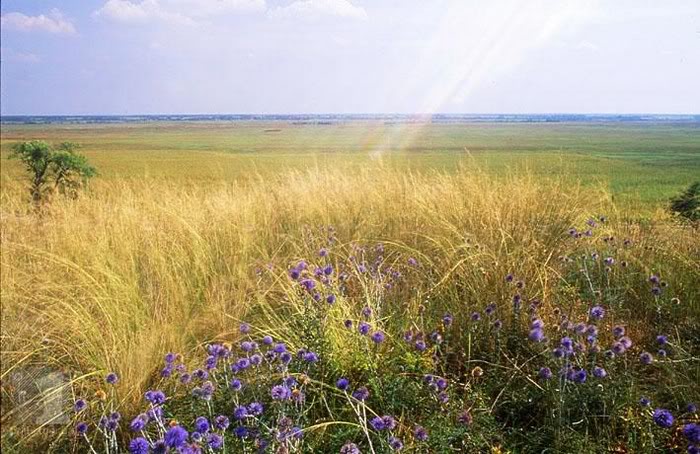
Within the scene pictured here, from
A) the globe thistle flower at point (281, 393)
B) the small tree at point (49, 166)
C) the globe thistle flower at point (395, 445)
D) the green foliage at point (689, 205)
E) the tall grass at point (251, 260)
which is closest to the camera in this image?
the globe thistle flower at point (395, 445)

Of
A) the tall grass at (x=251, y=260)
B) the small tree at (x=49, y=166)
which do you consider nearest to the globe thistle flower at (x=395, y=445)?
the tall grass at (x=251, y=260)

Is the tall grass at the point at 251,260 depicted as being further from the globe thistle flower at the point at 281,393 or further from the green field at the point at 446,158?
the green field at the point at 446,158

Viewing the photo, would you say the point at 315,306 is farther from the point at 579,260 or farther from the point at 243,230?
the point at 243,230

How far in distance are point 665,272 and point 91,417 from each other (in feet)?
10.9

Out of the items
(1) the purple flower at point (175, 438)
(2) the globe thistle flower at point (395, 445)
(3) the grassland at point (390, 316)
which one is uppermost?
(1) the purple flower at point (175, 438)

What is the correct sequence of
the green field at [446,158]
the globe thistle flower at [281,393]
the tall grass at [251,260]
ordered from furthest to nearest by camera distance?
1. the green field at [446,158]
2. the tall grass at [251,260]
3. the globe thistle flower at [281,393]

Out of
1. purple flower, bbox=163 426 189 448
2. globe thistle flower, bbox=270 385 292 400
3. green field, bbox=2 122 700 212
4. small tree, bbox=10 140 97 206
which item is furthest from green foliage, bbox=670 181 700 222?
small tree, bbox=10 140 97 206

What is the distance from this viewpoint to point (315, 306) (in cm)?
265

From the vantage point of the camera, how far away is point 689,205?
638cm

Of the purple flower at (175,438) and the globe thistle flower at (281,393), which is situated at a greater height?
the purple flower at (175,438)

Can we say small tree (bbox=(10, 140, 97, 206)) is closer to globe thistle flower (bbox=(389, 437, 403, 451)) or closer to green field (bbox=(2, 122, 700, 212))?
green field (bbox=(2, 122, 700, 212))

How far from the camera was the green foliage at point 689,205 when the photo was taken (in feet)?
19.1

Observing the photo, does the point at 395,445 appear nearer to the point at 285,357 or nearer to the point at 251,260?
the point at 285,357

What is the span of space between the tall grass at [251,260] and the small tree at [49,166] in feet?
15.3
